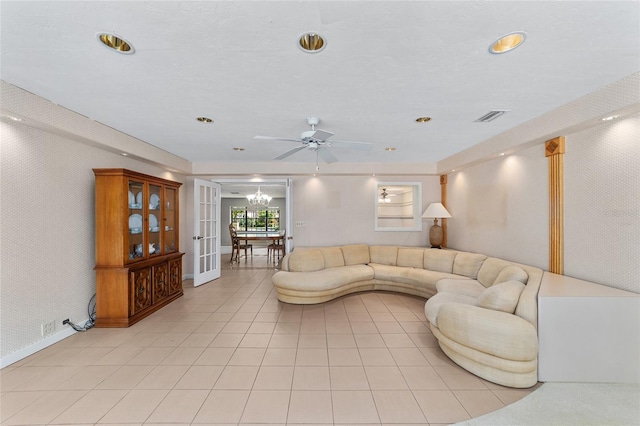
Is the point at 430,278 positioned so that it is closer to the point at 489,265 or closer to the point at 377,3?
the point at 489,265

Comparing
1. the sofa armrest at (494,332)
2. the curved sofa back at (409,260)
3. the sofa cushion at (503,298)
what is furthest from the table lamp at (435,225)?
the sofa armrest at (494,332)

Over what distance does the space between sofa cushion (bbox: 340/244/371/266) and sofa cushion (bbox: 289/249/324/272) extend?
601 mm

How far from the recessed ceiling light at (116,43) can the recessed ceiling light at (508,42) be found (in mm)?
2401

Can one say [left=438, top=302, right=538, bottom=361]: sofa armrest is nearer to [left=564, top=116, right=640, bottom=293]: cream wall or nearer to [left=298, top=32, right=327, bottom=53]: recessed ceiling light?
[left=564, top=116, right=640, bottom=293]: cream wall

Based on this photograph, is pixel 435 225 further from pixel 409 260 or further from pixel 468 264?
pixel 468 264

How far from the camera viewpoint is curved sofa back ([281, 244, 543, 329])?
354 cm

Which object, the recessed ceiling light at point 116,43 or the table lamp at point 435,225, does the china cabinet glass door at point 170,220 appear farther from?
the table lamp at point 435,225

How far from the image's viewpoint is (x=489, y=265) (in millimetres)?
3643

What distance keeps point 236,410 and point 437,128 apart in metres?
3.69

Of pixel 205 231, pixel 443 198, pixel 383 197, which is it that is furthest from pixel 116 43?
pixel 383 197

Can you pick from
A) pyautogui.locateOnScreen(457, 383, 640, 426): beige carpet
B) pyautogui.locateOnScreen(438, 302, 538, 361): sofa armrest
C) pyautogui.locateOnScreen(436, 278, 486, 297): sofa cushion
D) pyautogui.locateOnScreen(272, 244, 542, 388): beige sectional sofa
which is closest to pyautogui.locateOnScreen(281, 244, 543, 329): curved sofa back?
pyautogui.locateOnScreen(272, 244, 542, 388): beige sectional sofa

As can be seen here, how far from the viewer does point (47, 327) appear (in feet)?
9.41

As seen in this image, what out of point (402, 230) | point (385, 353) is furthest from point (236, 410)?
point (402, 230)

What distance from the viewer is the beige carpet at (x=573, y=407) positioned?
5.92ft
